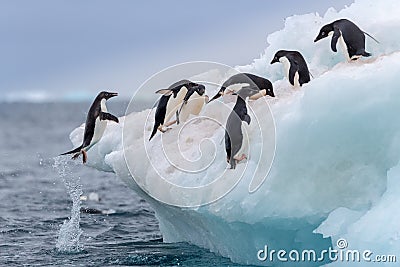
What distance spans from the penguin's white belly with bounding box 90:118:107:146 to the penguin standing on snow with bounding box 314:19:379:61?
117 inches

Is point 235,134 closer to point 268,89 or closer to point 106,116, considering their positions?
point 268,89

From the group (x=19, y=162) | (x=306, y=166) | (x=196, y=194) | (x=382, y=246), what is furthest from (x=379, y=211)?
(x=19, y=162)

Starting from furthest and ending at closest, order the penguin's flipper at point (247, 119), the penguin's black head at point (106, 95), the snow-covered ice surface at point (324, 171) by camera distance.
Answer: the penguin's black head at point (106, 95) → the penguin's flipper at point (247, 119) → the snow-covered ice surface at point (324, 171)

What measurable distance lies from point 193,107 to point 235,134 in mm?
1321

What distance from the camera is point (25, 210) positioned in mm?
14461

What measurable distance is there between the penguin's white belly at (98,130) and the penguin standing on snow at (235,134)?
2226 mm

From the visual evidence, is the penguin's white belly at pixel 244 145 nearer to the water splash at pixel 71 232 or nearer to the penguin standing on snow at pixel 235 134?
the penguin standing on snow at pixel 235 134

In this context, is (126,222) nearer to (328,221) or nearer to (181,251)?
(181,251)

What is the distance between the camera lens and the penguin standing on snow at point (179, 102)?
29.1ft

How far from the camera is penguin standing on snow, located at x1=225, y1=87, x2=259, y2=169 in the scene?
25.6ft

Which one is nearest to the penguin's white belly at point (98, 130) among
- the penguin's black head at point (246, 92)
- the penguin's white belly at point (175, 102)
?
the penguin's white belly at point (175, 102)

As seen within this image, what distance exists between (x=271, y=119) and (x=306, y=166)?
Answer: 0.60 m

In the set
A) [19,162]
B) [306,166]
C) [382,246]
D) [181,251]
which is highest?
[306,166]

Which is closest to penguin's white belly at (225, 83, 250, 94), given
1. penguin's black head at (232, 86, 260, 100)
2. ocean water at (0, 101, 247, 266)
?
penguin's black head at (232, 86, 260, 100)
